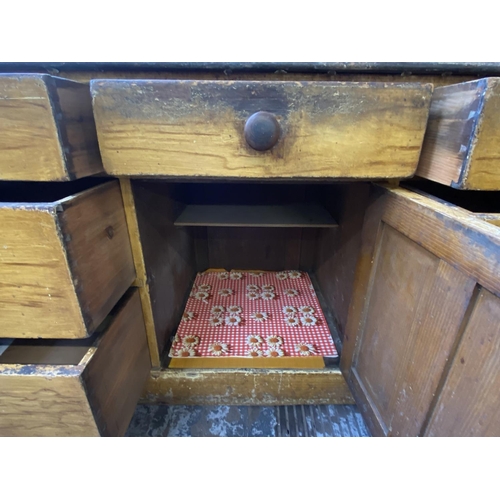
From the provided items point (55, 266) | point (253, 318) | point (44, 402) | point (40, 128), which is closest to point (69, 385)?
point (44, 402)

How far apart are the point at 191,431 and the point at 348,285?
496mm

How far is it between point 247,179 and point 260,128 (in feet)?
0.31

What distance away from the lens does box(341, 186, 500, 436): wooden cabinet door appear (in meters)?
0.29

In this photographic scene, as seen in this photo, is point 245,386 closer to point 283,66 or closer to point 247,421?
point 247,421

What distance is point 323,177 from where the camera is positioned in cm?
46

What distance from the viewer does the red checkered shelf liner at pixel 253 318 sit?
77 centimetres

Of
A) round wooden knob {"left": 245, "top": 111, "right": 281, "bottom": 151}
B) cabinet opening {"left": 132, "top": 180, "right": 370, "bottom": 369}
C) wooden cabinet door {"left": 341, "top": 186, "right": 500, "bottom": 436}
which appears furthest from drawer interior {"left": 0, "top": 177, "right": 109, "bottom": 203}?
wooden cabinet door {"left": 341, "top": 186, "right": 500, "bottom": 436}

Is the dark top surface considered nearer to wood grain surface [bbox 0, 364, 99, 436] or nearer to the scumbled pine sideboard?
the scumbled pine sideboard

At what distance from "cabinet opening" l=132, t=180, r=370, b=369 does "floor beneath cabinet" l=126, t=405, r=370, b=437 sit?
0.34 ft

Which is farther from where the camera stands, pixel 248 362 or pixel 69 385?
pixel 248 362

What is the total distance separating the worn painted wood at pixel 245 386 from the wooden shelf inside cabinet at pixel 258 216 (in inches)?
15.2

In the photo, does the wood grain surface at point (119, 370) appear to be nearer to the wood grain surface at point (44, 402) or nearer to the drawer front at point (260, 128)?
the wood grain surface at point (44, 402)

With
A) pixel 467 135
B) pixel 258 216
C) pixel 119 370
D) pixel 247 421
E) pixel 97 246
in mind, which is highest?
pixel 467 135

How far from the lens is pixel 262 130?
402 millimetres
